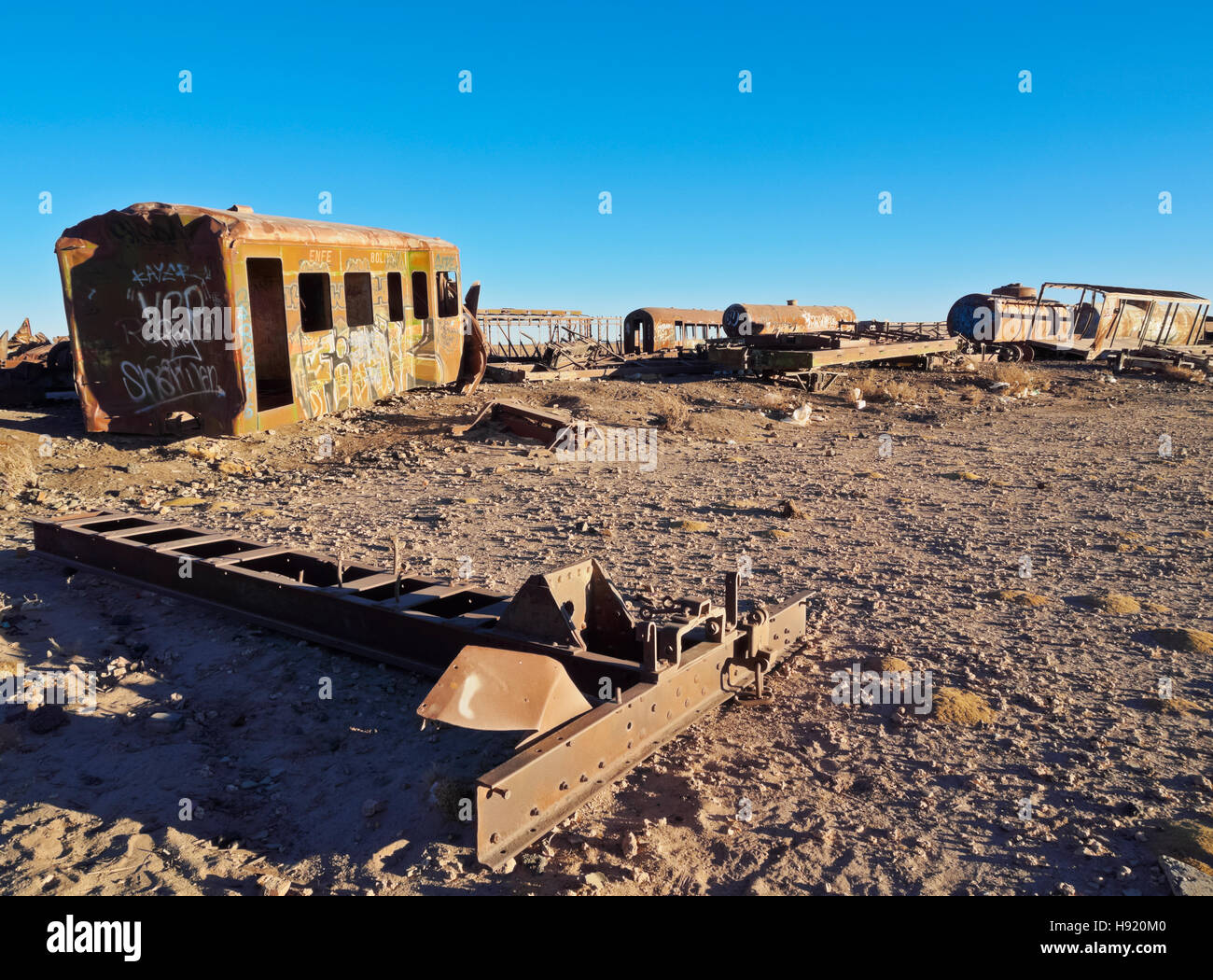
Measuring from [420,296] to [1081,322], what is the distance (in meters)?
25.2

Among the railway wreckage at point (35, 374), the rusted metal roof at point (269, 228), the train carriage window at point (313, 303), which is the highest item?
the rusted metal roof at point (269, 228)

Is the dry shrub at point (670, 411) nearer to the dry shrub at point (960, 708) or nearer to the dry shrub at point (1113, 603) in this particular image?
the dry shrub at point (1113, 603)

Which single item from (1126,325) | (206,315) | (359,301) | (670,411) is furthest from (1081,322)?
(206,315)

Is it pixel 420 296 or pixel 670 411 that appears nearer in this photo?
pixel 670 411

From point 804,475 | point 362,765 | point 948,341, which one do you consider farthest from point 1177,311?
point 362,765

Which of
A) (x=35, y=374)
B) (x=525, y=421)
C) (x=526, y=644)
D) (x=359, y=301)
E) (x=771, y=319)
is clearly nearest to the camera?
(x=526, y=644)

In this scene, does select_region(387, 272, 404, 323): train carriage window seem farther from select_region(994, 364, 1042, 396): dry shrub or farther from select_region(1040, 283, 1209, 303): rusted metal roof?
select_region(1040, 283, 1209, 303): rusted metal roof

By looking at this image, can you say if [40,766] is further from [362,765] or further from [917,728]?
[917,728]

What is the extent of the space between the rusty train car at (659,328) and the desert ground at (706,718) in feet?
58.9

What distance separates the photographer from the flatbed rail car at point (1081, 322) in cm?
2645

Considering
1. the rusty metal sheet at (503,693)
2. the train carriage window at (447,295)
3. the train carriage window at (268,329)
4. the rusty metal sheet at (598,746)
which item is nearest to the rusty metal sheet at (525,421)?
the train carriage window at (268,329)

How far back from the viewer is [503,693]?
317cm

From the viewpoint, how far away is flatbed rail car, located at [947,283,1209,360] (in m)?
26.5

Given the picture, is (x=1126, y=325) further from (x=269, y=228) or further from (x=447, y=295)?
(x=269, y=228)
